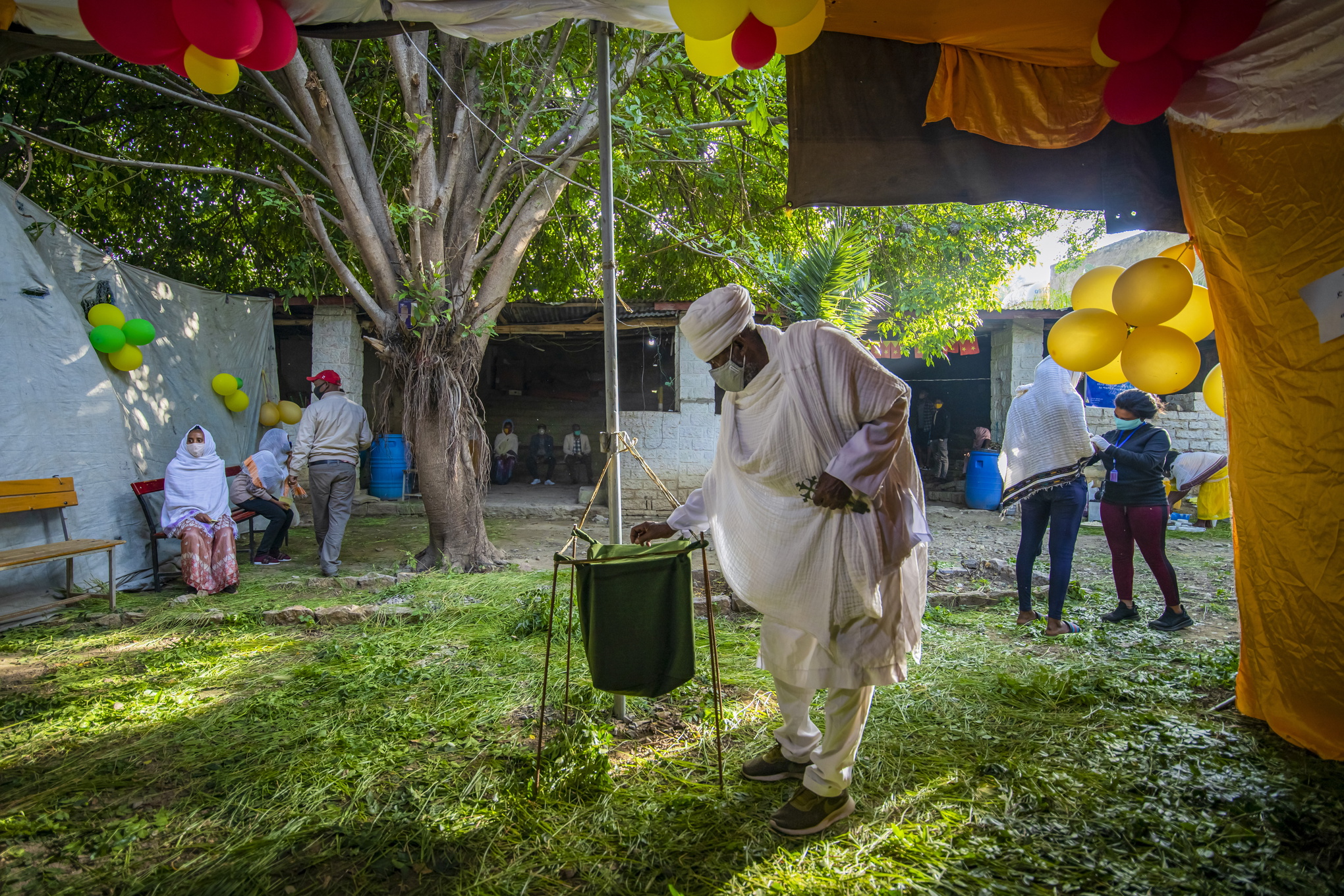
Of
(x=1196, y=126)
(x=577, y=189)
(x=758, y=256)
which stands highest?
(x=577, y=189)

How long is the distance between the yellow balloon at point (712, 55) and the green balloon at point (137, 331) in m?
6.72

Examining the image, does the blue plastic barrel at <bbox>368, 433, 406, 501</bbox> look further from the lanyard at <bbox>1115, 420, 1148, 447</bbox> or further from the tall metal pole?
the lanyard at <bbox>1115, 420, 1148, 447</bbox>

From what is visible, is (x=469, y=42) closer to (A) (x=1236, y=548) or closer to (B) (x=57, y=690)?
(B) (x=57, y=690)

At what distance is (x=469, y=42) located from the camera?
22.9ft

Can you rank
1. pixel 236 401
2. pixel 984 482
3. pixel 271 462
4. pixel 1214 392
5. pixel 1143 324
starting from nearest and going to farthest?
pixel 1143 324, pixel 1214 392, pixel 271 462, pixel 236 401, pixel 984 482

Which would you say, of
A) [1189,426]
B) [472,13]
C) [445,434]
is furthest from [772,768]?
[1189,426]

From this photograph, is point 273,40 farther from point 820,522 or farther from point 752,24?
point 820,522

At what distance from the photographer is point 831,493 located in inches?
92.7

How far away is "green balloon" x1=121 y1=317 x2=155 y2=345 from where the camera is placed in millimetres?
6871

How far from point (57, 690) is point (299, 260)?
5.02 m

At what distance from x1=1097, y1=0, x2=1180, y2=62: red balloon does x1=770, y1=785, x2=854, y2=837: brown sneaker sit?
9.80 ft

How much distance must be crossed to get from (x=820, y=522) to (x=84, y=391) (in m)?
7.08

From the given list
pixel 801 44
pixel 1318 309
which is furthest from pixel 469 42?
pixel 1318 309

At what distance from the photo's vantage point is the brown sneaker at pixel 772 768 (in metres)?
2.84
